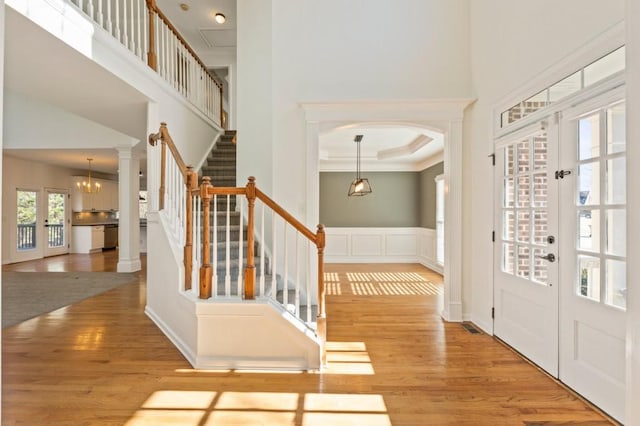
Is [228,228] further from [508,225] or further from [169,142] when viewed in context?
[508,225]

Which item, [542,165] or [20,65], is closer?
[542,165]

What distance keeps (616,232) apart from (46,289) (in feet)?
23.0

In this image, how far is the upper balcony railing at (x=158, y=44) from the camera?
3404mm

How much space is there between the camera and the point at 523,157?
305cm

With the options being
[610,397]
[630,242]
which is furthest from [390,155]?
[630,242]

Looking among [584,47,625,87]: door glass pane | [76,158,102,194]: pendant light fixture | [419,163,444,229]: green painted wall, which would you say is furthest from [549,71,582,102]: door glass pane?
[76,158,102,194]: pendant light fixture

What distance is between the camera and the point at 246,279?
2736 mm

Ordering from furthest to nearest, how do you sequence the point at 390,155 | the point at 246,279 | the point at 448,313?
the point at 390,155 → the point at 448,313 → the point at 246,279

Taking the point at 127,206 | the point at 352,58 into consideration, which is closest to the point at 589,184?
the point at 352,58

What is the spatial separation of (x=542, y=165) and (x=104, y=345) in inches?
168

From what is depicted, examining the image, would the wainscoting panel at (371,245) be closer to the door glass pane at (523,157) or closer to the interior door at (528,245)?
the interior door at (528,245)

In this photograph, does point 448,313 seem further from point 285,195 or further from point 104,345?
point 104,345

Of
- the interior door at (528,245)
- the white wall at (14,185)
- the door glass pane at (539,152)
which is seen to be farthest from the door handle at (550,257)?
the white wall at (14,185)

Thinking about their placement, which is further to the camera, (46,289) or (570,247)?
(46,289)
